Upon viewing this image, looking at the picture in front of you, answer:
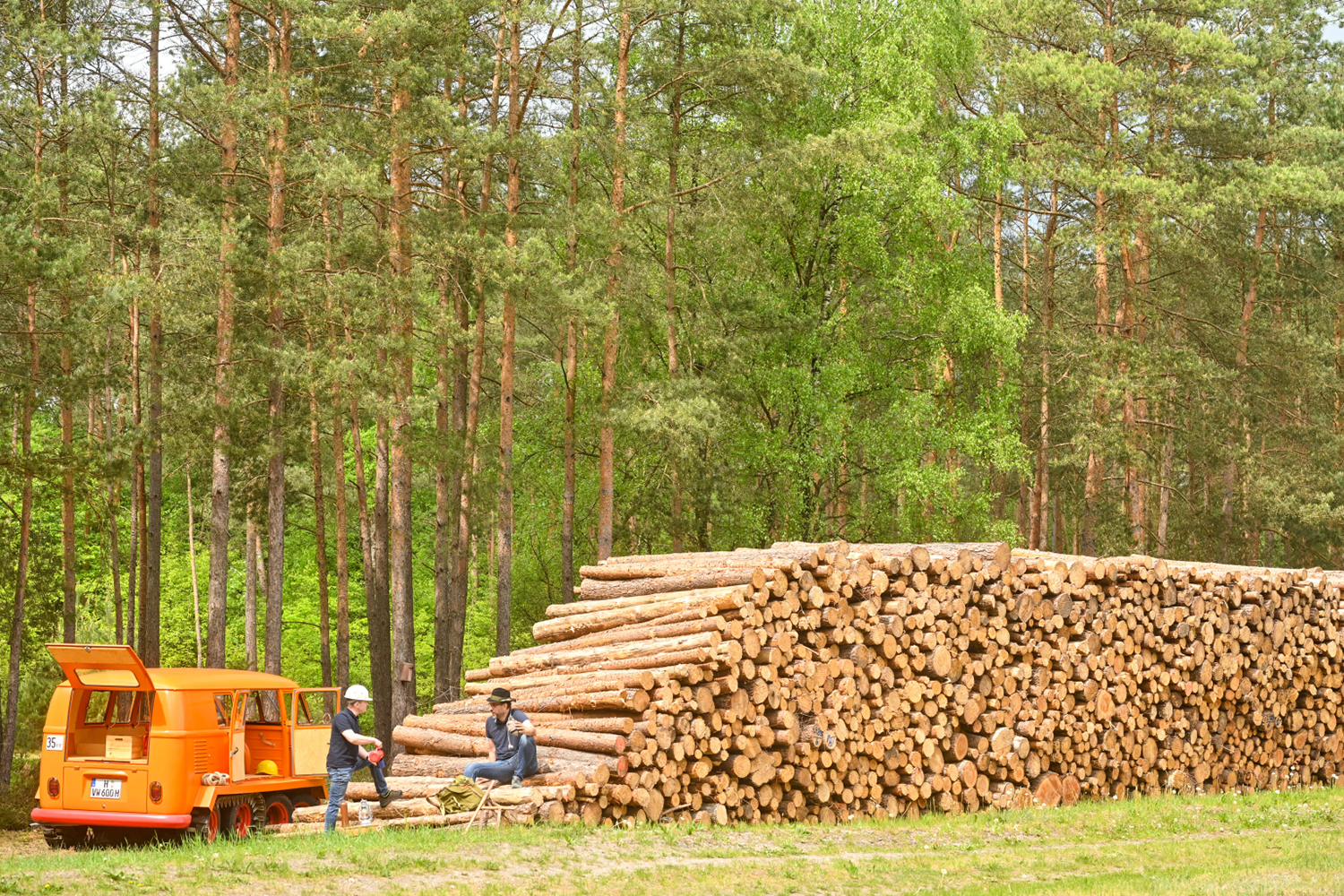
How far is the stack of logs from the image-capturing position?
12.5m

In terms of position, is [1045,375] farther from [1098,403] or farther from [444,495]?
[444,495]

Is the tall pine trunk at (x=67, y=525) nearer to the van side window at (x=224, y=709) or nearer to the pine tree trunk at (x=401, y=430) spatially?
the pine tree trunk at (x=401, y=430)

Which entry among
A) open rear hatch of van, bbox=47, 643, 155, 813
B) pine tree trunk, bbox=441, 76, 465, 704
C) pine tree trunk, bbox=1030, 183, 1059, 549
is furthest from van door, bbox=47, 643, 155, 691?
pine tree trunk, bbox=1030, 183, 1059, 549

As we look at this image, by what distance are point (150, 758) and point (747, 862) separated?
5802 mm

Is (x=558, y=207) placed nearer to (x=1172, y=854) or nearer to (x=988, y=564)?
(x=988, y=564)

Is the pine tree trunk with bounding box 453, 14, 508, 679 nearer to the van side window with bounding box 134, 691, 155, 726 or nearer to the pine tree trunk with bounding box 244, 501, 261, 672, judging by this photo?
the van side window with bounding box 134, 691, 155, 726

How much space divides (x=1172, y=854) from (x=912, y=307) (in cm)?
1738

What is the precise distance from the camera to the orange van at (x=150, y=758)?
12.5 meters

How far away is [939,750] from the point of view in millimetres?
14273

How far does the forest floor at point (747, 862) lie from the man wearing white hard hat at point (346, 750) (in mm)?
602

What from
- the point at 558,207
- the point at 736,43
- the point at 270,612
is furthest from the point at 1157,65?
the point at 270,612

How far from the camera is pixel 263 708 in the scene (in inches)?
551

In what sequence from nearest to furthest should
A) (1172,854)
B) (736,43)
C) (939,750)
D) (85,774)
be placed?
(1172,854) → (85,774) → (939,750) → (736,43)

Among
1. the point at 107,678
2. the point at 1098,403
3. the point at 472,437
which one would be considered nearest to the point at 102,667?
the point at 107,678
